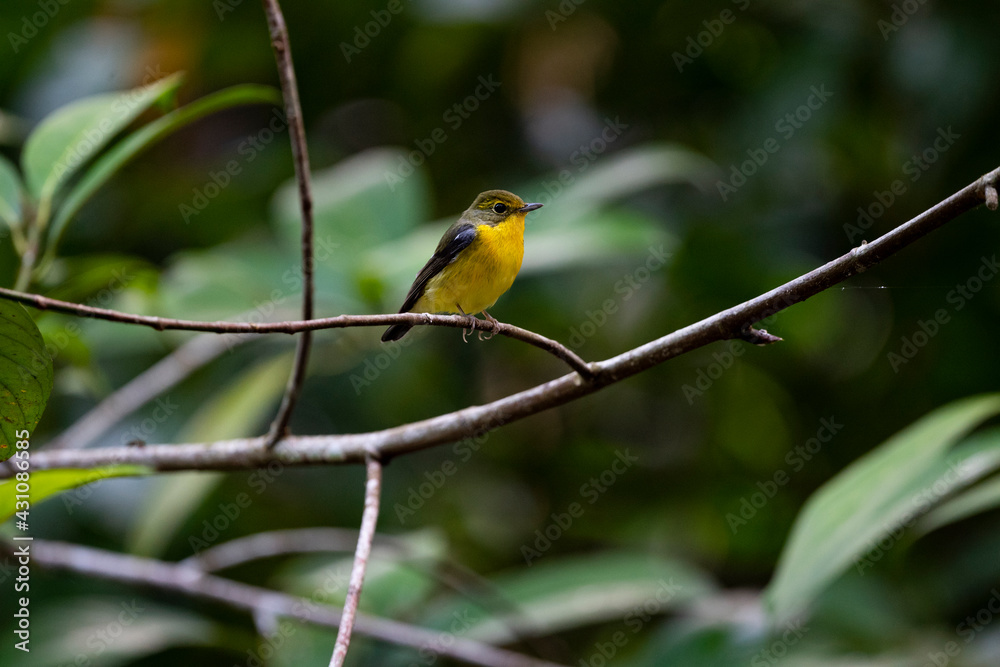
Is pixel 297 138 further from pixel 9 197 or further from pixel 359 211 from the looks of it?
pixel 359 211

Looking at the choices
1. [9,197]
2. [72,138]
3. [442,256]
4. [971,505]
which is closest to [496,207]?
[442,256]

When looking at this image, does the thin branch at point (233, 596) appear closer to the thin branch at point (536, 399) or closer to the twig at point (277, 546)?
the twig at point (277, 546)

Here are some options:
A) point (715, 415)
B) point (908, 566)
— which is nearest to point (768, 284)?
point (715, 415)

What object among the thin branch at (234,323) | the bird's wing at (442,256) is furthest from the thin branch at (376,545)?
the thin branch at (234,323)

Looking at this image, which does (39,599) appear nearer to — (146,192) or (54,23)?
(146,192)

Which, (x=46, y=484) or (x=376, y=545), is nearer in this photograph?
(x=46, y=484)

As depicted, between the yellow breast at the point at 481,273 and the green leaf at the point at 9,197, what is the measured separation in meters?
1.31

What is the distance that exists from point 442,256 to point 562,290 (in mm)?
1190

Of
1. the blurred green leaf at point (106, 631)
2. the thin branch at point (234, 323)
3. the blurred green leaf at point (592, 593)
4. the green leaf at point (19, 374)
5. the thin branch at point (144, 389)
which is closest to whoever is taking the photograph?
the thin branch at point (234, 323)

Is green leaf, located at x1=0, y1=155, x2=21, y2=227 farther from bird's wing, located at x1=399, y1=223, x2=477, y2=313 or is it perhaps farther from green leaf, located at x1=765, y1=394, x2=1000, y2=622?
green leaf, located at x1=765, y1=394, x2=1000, y2=622

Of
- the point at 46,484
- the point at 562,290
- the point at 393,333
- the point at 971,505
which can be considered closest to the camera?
the point at 46,484

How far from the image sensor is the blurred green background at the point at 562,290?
10.4ft

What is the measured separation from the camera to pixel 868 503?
202 centimetres

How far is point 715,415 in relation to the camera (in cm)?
406
